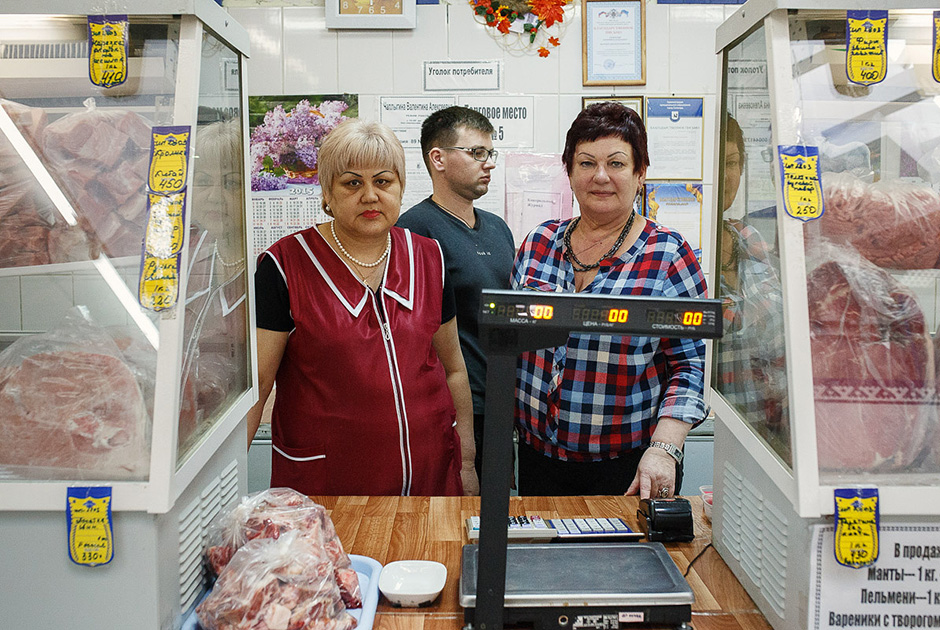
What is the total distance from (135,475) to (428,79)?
2.45 metres

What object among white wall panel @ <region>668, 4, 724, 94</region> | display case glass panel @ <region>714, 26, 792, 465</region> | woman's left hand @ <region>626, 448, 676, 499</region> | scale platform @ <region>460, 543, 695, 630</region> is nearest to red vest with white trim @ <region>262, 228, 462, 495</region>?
Result: woman's left hand @ <region>626, 448, 676, 499</region>

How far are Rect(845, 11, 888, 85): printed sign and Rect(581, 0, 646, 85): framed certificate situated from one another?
2081 millimetres

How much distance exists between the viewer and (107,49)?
3.57 feet

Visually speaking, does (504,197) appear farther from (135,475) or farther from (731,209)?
(135,475)

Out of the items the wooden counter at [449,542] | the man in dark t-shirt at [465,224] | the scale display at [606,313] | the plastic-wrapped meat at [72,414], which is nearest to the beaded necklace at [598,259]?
the man in dark t-shirt at [465,224]

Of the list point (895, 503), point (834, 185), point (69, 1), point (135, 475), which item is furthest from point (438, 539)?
point (69, 1)

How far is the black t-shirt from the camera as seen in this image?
1847 mm

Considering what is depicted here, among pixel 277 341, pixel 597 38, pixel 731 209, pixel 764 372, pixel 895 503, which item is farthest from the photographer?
pixel 597 38

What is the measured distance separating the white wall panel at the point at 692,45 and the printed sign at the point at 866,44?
2113 millimetres

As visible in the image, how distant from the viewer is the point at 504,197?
3188mm

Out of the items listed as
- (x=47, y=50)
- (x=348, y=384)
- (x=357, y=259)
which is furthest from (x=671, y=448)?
(x=47, y=50)

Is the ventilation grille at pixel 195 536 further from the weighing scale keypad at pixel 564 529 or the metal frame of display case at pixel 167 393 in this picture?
the weighing scale keypad at pixel 564 529

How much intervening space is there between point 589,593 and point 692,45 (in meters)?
2.64

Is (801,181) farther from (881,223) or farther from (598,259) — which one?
(598,259)
